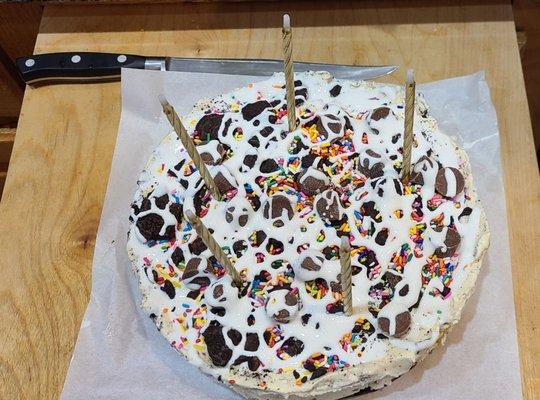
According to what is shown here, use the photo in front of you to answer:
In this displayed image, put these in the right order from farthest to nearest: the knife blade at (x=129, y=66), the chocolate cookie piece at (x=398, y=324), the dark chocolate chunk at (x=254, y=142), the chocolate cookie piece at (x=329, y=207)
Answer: the knife blade at (x=129, y=66)
the dark chocolate chunk at (x=254, y=142)
the chocolate cookie piece at (x=329, y=207)
the chocolate cookie piece at (x=398, y=324)

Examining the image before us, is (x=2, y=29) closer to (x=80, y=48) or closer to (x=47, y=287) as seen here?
(x=80, y=48)

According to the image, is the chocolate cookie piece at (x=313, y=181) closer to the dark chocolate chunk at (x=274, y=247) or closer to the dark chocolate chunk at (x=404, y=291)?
the dark chocolate chunk at (x=274, y=247)

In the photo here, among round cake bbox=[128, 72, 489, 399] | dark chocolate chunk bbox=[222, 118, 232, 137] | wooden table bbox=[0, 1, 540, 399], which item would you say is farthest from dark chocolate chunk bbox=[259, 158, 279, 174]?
wooden table bbox=[0, 1, 540, 399]

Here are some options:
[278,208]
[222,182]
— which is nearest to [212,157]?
[222,182]

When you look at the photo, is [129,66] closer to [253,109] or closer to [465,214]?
[253,109]

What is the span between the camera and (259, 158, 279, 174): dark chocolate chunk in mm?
1261

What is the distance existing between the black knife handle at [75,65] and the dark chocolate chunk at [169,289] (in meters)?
0.62

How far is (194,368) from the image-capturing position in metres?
1.25

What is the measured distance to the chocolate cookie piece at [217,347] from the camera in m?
1.11

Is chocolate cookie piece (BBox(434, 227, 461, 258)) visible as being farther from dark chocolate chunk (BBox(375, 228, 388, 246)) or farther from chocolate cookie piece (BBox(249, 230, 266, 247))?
chocolate cookie piece (BBox(249, 230, 266, 247))

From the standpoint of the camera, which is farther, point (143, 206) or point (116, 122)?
point (116, 122)

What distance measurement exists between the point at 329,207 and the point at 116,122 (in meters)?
0.64

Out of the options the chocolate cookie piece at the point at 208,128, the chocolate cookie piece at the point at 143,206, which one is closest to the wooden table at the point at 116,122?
the chocolate cookie piece at the point at 143,206

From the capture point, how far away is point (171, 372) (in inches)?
49.1
